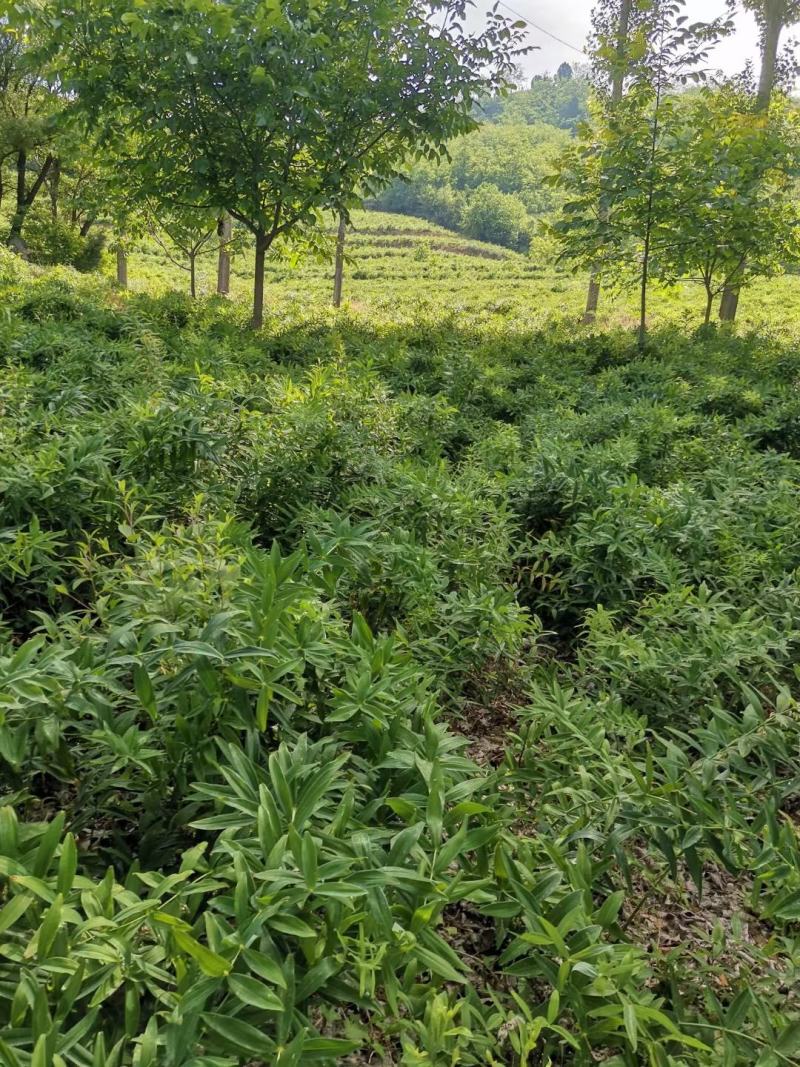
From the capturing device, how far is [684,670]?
2219 millimetres

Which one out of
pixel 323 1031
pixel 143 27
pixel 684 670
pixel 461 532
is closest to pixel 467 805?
pixel 323 1031

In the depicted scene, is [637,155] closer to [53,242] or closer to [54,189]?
[53,242]

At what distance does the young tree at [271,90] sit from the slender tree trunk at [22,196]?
522 inches

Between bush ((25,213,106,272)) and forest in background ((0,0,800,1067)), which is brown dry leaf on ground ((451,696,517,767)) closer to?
forest in background ((0,0,800,1067))

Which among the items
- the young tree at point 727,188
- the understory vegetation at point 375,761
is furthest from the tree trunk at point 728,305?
the understory vegetation at point 375,761

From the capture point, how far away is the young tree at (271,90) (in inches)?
234

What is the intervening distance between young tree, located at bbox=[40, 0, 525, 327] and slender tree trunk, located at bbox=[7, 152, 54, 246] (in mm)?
13259

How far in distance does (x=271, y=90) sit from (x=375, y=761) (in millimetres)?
6394

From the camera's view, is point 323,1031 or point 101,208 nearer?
point 323,1031

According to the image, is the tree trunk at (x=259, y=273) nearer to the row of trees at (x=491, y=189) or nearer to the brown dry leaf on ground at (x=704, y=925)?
the brown dry leaf on ground at (x=704, y=925)

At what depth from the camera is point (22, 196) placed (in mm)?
19312

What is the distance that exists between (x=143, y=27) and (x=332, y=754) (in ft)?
21.5

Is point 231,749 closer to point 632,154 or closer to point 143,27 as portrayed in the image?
point 143,27

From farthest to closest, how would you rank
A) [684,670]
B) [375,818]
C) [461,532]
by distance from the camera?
[461,532] → [684,670] → [375,818]
